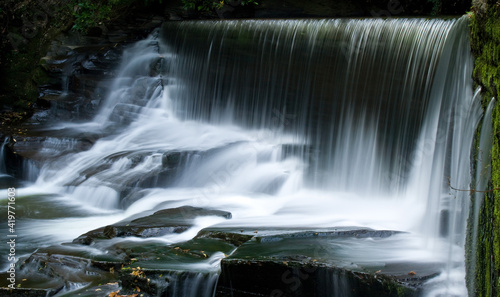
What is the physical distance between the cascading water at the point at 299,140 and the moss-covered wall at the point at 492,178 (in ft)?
1.32

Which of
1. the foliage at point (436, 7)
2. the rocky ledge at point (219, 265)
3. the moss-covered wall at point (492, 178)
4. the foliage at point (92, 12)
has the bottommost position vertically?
the rocky ledge at point (219, 265)

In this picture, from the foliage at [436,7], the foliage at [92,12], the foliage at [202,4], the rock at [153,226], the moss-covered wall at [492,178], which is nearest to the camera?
the moss-covered wall at [492,178]

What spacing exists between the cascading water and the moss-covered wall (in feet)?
1.32

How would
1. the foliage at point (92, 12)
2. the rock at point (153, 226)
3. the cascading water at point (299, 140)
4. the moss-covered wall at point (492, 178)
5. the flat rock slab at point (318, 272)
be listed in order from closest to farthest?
1. the moss-covered wall at point (492, 178)
2. the flat rock slab at point (318, 272)
3. the rock at point (153, 226)
4. the cascading water at point (299, 140)
5. the foliage at point (92, 12)

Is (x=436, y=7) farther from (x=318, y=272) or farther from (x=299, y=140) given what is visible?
(x=318, y=272)

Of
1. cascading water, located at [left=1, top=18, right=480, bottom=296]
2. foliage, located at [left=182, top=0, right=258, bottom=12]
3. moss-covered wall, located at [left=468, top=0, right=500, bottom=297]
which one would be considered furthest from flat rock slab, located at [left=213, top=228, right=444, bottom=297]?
foliage, located at [left=182, top=0, right=258, bottom=12]

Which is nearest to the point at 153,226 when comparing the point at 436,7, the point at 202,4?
the point at 436,7

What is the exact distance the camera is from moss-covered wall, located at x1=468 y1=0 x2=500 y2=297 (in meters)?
3.60

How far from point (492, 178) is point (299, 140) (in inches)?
194

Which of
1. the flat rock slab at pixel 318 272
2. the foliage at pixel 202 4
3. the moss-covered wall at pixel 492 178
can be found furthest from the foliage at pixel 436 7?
the flat rock slab at pixel 318 272

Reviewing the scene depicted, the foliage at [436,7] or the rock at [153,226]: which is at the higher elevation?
the foliage at [436,7]

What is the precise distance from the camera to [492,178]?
147 inches

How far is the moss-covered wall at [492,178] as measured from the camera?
3601mm

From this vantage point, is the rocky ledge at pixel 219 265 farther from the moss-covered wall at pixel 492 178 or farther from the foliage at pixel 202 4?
the foliage at pixel 202 4
